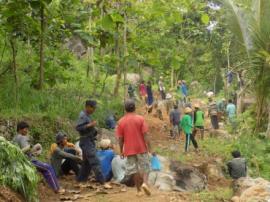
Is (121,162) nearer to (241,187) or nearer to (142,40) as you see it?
(241,187)

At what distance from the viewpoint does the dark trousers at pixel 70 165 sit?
949 centimetres

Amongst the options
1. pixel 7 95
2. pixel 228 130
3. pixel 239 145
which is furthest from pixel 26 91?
pixel 228 130

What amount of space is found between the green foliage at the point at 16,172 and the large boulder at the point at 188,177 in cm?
526

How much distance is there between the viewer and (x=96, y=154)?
8.40m

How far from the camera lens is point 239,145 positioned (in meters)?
15.1

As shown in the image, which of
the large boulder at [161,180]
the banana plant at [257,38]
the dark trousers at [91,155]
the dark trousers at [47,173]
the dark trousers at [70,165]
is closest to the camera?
the dark trousers at [47,173]

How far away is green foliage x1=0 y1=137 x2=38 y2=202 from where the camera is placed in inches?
240

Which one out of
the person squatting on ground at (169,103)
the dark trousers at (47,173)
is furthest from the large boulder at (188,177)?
the person squatting on ground at (169,103)

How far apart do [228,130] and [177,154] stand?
187 inches

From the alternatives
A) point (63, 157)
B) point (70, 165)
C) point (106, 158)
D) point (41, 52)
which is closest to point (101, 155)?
point (106, 158)

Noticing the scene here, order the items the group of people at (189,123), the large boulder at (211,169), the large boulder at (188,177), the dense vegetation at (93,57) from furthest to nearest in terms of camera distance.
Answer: the group of people at (189,123), the large boulder at (211,169), the large boulder at (188,177), the dense vegetation at (93,57)

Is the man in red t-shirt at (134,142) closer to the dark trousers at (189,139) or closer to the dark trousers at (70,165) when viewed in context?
the dark trousers at (70,165)

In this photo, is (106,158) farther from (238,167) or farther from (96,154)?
(238,167)

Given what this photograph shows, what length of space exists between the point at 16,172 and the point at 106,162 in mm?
3426
